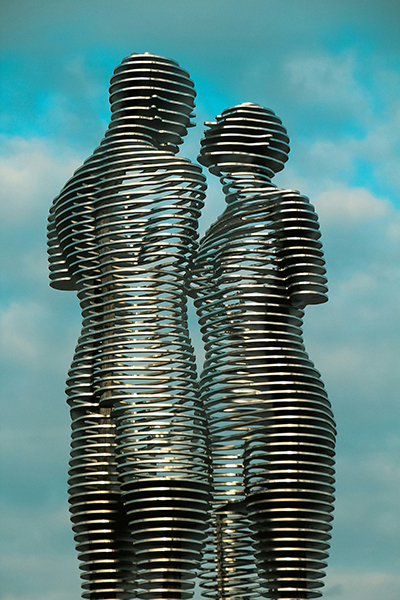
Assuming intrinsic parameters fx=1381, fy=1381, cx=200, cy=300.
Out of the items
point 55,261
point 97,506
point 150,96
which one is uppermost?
point 150,96

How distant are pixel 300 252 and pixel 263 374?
3196 millimetres

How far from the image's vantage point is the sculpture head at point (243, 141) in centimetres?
3659

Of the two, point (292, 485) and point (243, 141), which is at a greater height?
point (243, 141)

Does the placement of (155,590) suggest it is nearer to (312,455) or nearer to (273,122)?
(312,455)

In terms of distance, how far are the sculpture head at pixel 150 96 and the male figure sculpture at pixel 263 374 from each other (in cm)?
118

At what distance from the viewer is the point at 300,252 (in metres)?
34.3

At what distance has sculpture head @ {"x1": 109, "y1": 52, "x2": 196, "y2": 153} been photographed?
119 ft

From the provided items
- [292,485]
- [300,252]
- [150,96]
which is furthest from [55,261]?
[292,485]

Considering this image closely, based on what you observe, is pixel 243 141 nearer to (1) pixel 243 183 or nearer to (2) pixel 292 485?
(1) pixel 243 183

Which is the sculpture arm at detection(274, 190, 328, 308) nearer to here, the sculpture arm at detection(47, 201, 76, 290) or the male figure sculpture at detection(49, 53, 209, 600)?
the male figure sculpture at detection(49, 53, 209, 600)

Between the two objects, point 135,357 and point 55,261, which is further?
point 55,261

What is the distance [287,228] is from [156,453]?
259 inches

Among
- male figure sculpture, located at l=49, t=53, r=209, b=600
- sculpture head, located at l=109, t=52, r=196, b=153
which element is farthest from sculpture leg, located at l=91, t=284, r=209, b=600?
sculpture head, located at l=109, t=52, r=196, b=153

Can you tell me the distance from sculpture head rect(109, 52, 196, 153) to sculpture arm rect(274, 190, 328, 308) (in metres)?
4.07
